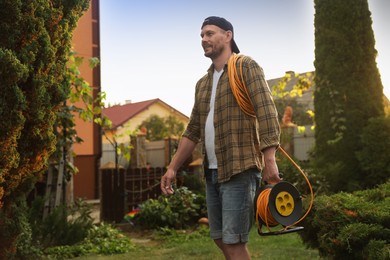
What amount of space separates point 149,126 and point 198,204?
2077 centimetres

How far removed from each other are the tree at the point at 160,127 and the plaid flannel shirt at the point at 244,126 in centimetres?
2555

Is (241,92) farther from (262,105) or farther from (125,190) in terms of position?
(125,190)

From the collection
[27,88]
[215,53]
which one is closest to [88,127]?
[27,88]

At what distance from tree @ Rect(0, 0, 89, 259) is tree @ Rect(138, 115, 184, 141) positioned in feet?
78.7

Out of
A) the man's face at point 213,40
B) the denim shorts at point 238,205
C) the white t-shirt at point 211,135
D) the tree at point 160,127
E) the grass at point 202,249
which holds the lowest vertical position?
the grass at point 202,249

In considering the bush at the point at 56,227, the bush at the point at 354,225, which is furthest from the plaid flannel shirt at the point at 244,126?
the bush at the point at 56,227

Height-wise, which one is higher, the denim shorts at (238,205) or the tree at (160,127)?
the tree at (160,127)

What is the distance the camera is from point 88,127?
1092 cm

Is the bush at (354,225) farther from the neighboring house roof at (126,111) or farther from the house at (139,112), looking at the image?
the neighboring house roof at (126,111)

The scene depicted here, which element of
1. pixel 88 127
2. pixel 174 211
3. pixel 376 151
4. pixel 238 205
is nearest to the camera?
pixel 238 205

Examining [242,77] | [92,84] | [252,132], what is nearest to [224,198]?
[252,132]

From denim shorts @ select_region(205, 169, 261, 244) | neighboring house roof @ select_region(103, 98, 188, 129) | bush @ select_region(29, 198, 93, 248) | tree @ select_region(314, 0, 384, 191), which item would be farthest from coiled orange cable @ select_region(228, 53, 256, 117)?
neighboring house roof @ select_region(103, 98, 188, 129)

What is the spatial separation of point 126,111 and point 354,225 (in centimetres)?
3296

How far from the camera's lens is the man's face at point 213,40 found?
320 cm
